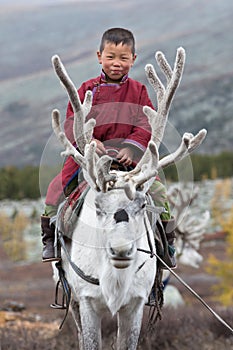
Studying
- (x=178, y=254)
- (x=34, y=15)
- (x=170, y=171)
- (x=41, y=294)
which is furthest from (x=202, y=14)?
(x=178, y=254)

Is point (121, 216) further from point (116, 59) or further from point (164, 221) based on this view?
point (116, 59)

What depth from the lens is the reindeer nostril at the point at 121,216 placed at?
422 centimetres

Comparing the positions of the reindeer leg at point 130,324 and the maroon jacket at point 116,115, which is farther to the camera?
the maroon jacket at point 116,115

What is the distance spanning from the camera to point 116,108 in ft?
16.9

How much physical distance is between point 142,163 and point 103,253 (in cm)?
64

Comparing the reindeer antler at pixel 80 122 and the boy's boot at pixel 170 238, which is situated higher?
the reindeer antler at pixel 80 122

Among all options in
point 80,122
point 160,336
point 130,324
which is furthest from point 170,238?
point 160,336

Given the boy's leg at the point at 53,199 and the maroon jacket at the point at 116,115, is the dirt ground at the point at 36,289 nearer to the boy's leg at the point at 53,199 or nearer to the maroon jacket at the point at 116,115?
the boy's leg at the point at 53,199

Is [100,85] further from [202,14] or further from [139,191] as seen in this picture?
[202,14]

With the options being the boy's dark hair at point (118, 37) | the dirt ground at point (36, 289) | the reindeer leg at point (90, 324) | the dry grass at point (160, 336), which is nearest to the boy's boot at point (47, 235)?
the reindeer leg at point (90, 324)

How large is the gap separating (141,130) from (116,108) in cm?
25

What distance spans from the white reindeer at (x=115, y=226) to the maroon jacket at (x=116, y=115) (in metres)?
0.20

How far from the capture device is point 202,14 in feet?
560

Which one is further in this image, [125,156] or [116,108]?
[116,108]
